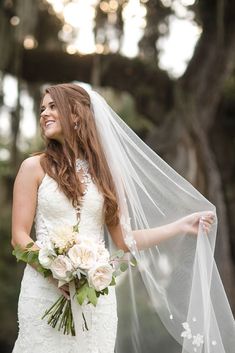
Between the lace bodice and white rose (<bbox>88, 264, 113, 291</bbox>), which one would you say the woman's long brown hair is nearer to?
the lace bodice

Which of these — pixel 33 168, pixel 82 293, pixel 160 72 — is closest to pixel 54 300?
pixel 82 293

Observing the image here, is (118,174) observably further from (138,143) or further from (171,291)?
(171,291)

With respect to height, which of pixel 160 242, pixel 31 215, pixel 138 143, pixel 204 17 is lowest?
pixel 160 242

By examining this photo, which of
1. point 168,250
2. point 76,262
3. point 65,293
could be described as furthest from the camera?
point 168,250

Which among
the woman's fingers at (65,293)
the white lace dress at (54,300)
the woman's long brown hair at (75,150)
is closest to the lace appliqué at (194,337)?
the white lace dress at (54,300)

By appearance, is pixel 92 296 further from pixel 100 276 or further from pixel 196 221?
pixel 196 221

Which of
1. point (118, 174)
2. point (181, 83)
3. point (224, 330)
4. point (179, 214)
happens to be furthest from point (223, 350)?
point (181, 83)

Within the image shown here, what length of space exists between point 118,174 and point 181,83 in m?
5.76

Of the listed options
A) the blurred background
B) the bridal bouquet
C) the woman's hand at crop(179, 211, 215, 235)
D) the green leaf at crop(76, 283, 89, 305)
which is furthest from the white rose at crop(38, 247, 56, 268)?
the blurred background

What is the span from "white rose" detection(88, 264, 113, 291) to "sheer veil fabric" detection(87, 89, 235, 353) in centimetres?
62

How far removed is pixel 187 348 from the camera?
3.51m

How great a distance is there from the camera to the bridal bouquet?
2904mm

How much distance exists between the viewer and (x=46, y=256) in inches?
116

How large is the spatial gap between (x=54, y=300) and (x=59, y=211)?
414 millimetres
